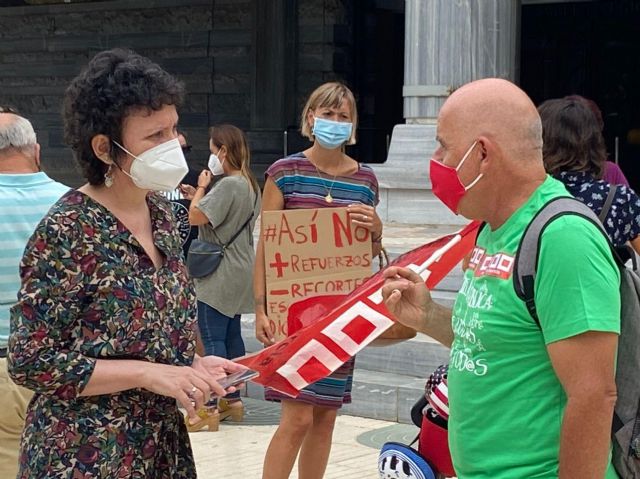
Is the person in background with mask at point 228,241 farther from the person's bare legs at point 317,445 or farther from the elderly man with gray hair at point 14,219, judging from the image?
the elderly man with gray hair at point 14,219

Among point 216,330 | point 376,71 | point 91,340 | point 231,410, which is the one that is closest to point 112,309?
point 91,340

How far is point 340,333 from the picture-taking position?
4.52 m

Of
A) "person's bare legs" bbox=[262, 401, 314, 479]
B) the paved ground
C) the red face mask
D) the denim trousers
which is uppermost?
the red face mask

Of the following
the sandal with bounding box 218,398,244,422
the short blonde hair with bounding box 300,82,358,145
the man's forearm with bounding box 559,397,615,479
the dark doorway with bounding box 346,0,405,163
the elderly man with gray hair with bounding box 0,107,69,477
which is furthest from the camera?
the dark doorway with bounding box 346,0,405,163

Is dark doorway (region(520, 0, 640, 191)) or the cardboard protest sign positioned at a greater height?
dark doorway (region(520, 0, 640, 191))

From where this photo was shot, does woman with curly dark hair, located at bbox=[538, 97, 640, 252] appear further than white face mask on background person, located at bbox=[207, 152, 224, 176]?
No

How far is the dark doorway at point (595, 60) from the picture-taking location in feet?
62.8

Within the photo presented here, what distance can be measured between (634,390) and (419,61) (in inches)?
352

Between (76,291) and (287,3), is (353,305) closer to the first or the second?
(76,291)

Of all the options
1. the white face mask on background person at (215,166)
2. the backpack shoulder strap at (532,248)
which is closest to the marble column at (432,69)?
the white face mask on background person at (215,166)

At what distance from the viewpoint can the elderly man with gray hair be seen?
4.22 metres

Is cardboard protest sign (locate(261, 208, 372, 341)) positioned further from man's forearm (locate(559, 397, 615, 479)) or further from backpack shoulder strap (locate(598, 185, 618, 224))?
man's forearm (locate(559, 397, 615, 479))

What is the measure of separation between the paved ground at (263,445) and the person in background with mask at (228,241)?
256 mm

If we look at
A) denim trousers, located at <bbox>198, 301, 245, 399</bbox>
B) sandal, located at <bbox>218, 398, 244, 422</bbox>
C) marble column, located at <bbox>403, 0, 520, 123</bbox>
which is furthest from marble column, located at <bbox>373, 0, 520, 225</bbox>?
sandal, located at <bbox>218, 398, 244, 422</bbox>
